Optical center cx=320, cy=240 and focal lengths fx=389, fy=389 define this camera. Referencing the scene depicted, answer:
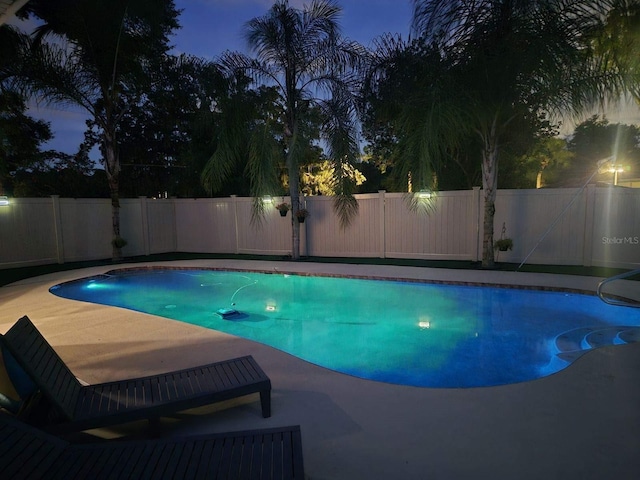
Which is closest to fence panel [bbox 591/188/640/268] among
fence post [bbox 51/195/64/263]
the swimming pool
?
the swimming pool

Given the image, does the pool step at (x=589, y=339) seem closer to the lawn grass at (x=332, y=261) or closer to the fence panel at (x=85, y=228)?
the lawn grass at (x=332, y=261)

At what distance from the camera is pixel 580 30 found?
282 inches

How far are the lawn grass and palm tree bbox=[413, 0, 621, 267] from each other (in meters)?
3.32

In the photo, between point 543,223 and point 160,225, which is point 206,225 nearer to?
point 160,225

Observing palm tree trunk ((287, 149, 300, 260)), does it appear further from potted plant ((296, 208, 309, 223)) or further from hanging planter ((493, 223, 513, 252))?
hanging planter ((493, 223, 513, 252))

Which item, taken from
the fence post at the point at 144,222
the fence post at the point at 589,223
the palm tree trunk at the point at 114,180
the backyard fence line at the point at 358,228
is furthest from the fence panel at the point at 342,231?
the palm tree trunk at the point at 114,180

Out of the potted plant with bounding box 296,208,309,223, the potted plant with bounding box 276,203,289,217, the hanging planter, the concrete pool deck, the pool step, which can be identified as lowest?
the pool step

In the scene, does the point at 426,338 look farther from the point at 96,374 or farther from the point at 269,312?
the point at 96,374

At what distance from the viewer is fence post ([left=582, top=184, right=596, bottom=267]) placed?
9.05 meters

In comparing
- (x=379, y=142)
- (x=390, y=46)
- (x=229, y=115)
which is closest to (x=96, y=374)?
(x=229, y=115)

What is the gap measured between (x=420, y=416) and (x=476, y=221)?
27.1 feet

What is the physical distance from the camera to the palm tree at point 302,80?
32.1 ft

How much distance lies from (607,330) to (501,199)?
5.23 metres

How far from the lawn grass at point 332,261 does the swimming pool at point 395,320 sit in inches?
74.7
